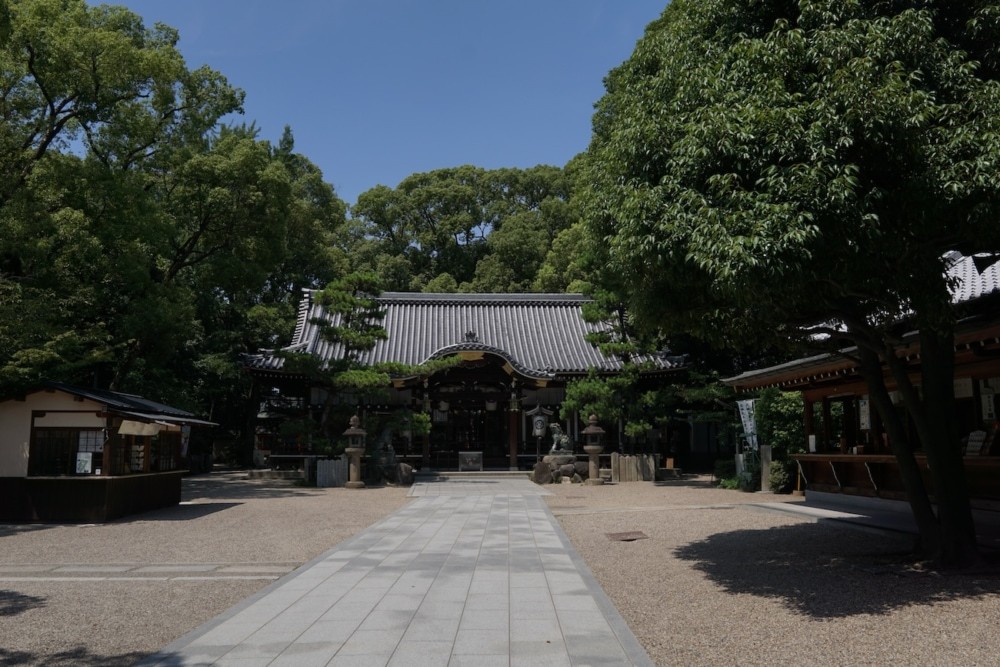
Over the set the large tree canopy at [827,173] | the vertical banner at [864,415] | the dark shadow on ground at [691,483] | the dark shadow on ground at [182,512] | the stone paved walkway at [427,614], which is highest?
the large tree canopy at [827,173]

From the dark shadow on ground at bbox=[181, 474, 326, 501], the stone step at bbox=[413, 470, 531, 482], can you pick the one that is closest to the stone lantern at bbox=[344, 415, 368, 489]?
the dark shadow on ground at bbox=[181, 474, 326, 501]

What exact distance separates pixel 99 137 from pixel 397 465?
1194cm

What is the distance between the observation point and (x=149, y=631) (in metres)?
5.61

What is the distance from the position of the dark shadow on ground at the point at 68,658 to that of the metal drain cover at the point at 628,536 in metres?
6.88

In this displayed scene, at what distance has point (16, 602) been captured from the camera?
21.7 ft

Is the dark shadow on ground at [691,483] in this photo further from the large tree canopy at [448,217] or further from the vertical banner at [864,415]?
the large tree canopy at [448,217]

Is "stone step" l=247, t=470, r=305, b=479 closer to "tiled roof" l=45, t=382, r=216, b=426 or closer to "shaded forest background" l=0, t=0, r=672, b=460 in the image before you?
"shaded forest background" l=0, t=0, r=672, b=460

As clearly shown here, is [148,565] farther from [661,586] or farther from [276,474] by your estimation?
[276,474]

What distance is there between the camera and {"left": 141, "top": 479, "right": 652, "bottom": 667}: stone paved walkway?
4824mm

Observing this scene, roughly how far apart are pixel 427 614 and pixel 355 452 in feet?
46.5

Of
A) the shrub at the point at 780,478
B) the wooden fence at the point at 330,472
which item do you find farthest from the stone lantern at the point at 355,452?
the shrub at the point at 780,478

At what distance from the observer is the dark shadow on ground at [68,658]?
15.8 ft

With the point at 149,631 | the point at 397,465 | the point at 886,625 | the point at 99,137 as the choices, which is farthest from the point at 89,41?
the point at 886,625

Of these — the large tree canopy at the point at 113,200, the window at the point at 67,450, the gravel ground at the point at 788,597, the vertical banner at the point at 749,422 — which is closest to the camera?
the gravel ground at the point at 788,597
